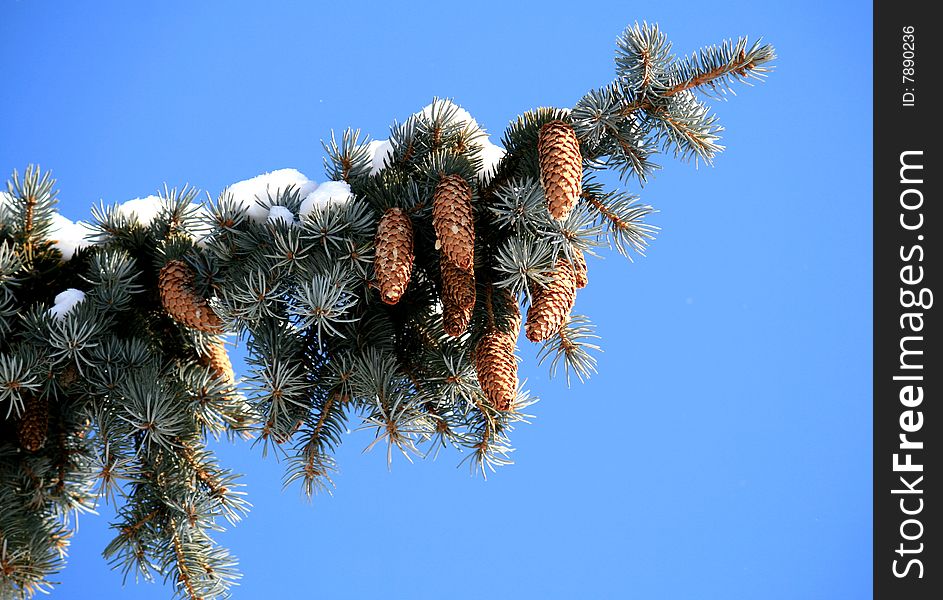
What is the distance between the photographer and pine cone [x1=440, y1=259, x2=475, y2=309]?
60cm

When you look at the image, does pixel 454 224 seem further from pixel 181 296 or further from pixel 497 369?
pixel 181 296

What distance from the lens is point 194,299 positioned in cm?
65

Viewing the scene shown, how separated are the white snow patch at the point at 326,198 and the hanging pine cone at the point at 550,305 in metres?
0.14

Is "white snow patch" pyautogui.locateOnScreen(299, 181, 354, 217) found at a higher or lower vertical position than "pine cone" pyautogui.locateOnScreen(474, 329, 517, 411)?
higher

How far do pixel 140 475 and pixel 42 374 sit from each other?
0.33 feet

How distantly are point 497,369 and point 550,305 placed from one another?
0.05 m

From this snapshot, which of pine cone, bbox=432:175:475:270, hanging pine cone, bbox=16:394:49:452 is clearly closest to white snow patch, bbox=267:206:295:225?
pine cone, bbox=432:175:475:270

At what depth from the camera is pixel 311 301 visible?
0.59m

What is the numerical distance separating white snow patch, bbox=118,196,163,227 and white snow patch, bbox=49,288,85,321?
0.07 metres

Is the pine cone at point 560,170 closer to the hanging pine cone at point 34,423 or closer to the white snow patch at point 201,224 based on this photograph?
the white snow patch at point 201,224

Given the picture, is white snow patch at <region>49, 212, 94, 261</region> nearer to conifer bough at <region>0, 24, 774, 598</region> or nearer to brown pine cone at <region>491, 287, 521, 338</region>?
conifer bough at <region>0, 24, 774, 598</region>
